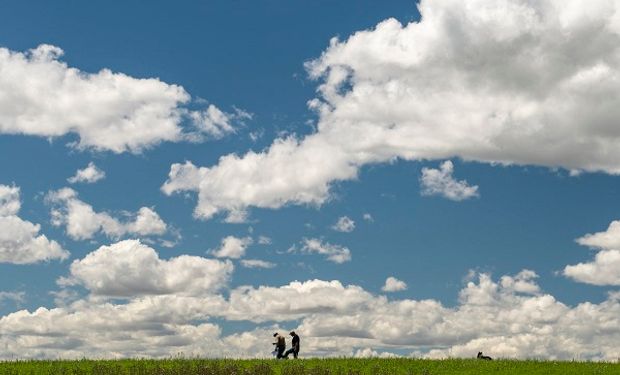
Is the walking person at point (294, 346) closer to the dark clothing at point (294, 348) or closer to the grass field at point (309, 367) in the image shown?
the dark clothing at point (294, 348)

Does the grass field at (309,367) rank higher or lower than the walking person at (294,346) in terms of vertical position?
lower

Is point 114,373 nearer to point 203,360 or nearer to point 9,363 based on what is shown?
point 203,360

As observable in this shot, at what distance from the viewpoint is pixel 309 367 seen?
4125cm

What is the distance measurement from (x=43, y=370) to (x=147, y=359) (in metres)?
6.02

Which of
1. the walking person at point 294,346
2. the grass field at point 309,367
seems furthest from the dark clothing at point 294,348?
the grass field at point 309,367

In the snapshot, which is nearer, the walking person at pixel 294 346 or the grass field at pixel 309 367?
the grass field at pixel 309 367

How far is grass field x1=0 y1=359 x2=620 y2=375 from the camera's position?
129ft

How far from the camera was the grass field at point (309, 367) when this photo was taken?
39.4m

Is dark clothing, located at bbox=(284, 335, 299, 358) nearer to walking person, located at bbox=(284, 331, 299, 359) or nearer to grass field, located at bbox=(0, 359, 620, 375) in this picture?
walking person, located at bbox=(284, 331, 299, 359)

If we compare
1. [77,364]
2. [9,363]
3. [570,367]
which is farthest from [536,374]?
[9,363]

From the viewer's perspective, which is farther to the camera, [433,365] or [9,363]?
[9,363]

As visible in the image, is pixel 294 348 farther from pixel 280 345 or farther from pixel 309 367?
pixel 309 367

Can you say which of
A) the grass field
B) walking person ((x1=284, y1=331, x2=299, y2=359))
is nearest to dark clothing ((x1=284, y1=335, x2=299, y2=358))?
walking person ((x1=284, y1=331, x2=299, y2=359))

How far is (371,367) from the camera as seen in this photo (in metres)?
41.6
